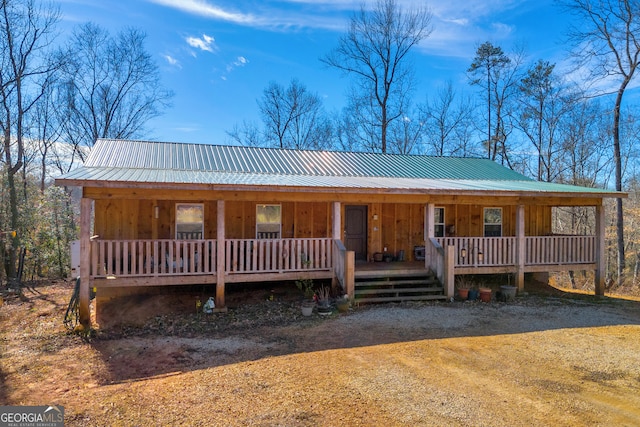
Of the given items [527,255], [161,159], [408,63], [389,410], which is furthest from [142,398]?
[408,63]

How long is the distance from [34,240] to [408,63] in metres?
22.6

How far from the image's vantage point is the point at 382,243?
1292 cm

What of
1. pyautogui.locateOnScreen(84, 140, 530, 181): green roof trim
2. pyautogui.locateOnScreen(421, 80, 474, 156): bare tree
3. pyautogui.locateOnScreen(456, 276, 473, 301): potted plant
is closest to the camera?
pyautogui.locateOnScreen(456, 276, 473, 301): potted plant

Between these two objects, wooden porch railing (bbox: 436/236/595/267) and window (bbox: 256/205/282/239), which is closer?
wooden porch railing (bbox: 436/236/595/267)

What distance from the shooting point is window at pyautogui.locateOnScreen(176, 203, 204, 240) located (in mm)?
10984

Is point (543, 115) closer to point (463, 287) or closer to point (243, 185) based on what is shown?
point (463, 287)

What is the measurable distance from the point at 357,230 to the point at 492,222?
475 centimetres

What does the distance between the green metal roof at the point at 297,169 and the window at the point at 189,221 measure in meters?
1.04

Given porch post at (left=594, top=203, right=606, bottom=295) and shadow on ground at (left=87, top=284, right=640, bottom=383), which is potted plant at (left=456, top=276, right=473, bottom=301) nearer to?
shadow on ground at (left=87, top=284, right=640, bottom=383)

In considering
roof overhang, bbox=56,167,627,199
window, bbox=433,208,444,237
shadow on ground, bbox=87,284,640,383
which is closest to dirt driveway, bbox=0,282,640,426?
shadow on ground, bbox=87,284,640,383

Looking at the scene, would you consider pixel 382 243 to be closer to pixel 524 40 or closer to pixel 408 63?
pixel 408 63

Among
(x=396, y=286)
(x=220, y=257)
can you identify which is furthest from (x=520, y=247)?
(x=220, y=257)

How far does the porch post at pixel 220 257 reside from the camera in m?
9.09

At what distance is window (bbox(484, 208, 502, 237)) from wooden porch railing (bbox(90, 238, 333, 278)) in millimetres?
6284
